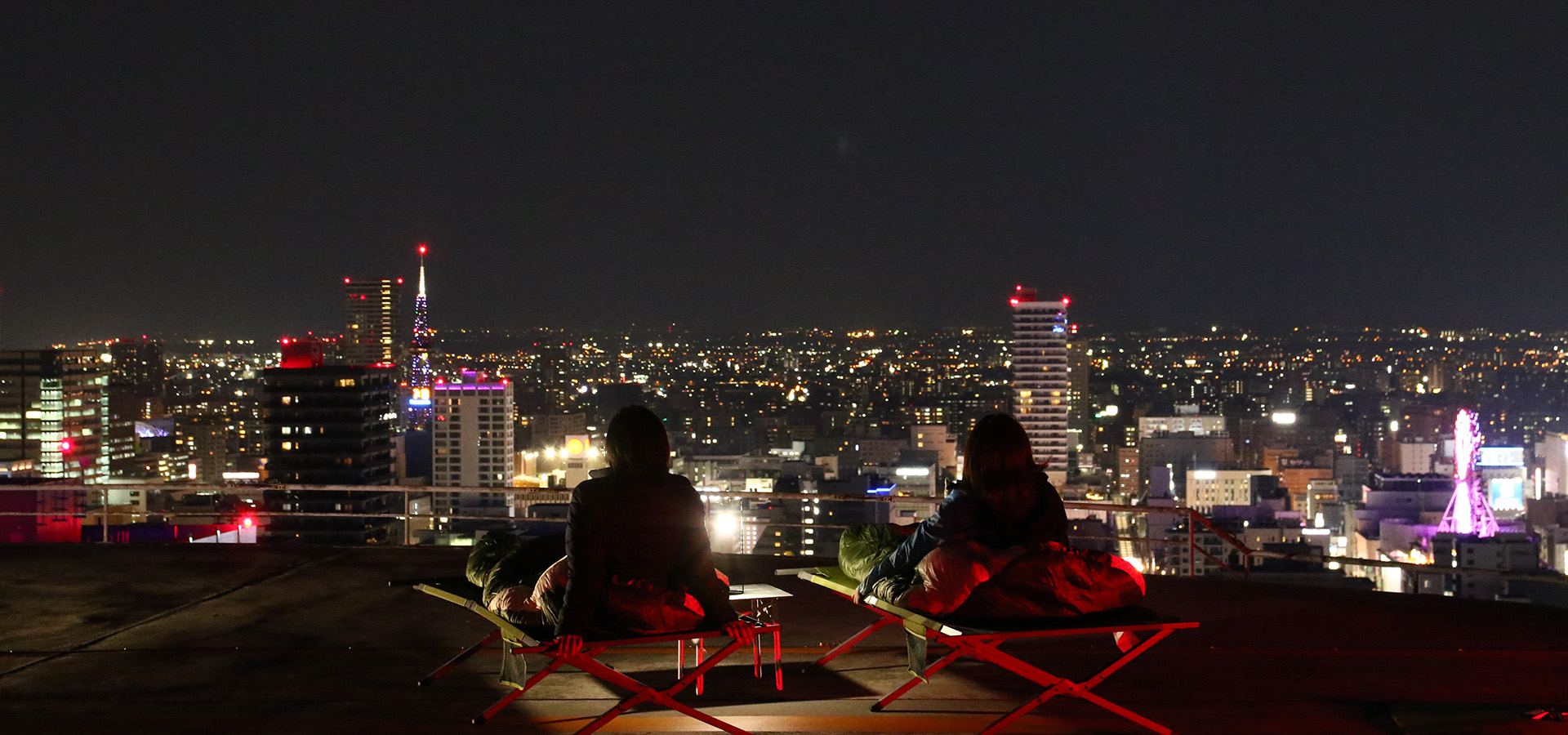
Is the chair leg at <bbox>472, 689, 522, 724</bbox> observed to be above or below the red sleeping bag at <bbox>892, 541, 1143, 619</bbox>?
below

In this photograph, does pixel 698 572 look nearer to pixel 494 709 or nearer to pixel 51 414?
pixel 494 709

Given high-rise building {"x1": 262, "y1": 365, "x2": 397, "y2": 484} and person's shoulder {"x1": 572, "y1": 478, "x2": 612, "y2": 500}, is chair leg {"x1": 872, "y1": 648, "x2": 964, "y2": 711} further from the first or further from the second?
high-rise building {"x1": 262, "y1": 365, "x2": 397, "y2": 484}

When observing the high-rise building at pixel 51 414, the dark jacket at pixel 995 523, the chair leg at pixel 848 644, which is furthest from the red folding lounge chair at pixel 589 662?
the high-rise building at pixel 51 414

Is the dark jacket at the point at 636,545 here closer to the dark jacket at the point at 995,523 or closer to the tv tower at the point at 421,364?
the dark jacket at the point at 995,523

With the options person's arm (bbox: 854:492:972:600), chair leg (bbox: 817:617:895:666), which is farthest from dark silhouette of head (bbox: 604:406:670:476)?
chair leg (bbox: 817:617:895:666)

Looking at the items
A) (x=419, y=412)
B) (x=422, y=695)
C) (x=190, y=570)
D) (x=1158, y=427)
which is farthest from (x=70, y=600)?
(x=1158, y=427)

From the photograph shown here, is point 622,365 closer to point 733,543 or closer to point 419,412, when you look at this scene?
point 419,412
